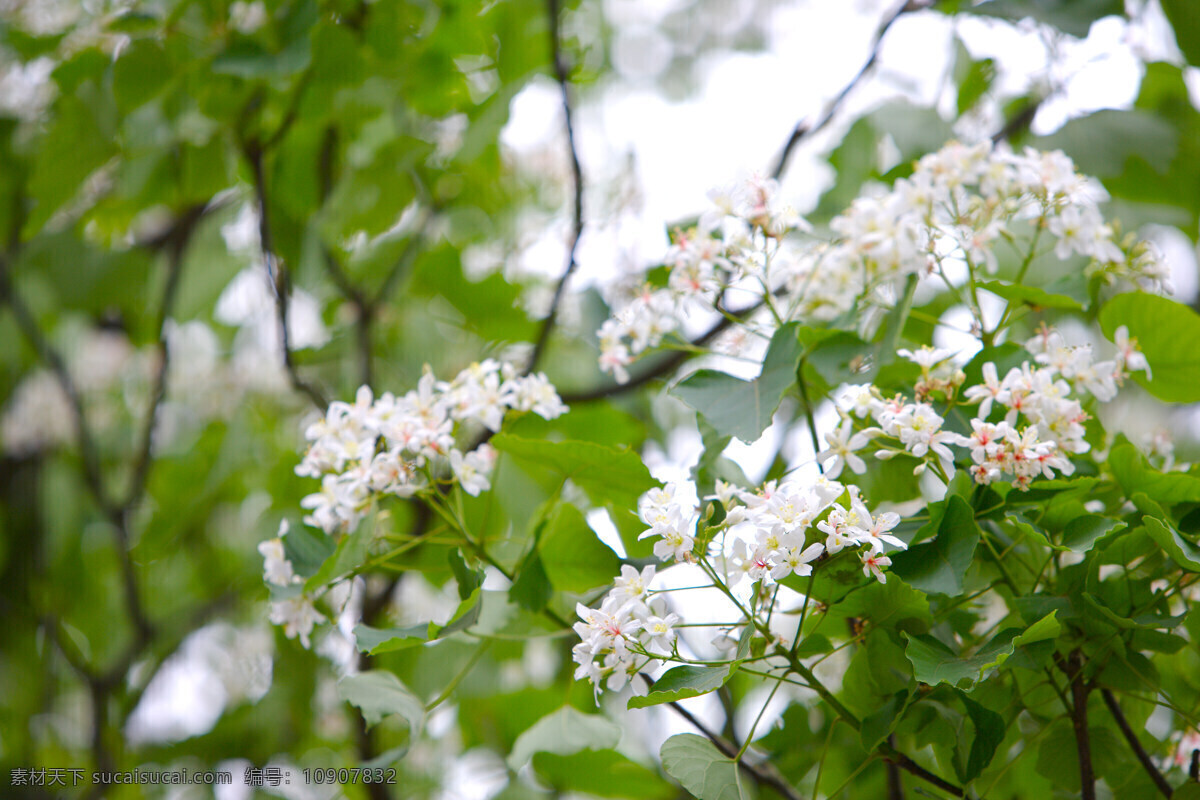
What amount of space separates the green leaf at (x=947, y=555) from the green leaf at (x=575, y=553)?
0.22 metres

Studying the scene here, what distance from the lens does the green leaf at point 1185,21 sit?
100 cm

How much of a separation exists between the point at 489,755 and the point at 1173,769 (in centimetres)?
100

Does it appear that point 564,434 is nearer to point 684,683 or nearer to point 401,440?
point 401,440

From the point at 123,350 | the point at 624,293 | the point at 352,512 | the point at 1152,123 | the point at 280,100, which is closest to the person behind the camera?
the point at 352,512

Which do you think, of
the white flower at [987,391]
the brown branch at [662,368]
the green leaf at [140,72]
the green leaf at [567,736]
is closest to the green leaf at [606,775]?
the green leaf at [567,736]

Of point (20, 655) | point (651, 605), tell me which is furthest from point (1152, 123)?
point (20, 655)

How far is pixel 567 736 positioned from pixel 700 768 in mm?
209

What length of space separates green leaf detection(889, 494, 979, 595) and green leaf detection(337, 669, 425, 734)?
362mm

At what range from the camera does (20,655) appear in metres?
1.82

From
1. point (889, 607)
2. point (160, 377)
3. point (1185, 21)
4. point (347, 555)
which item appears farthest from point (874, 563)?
point (160, 377)

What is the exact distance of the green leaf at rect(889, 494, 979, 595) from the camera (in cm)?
51

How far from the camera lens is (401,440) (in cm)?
65

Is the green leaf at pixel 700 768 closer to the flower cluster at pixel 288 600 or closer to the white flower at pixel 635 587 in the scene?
the white flower at pixel 635 587

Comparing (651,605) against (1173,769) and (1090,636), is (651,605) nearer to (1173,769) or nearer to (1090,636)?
(1090,636)
